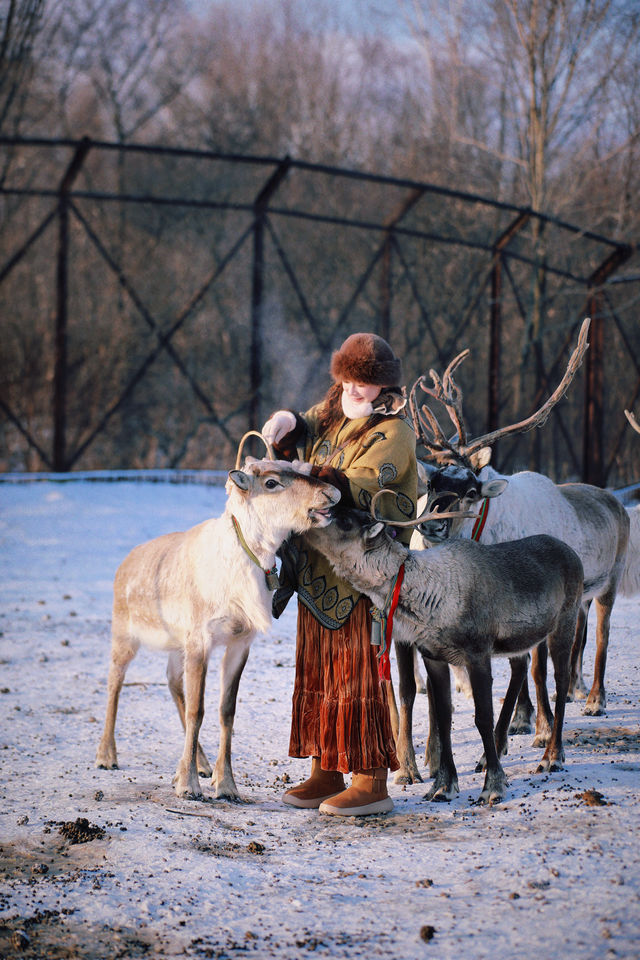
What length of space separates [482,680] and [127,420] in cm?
1615

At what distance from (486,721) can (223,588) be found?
1.33m

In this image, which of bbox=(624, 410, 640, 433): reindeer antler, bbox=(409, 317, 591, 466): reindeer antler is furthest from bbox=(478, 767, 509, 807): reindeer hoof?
bbox=(624, 410, 640, 433): reindeer antler

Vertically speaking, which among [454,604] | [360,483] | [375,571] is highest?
[360,483]

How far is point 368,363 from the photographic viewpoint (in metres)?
4.25

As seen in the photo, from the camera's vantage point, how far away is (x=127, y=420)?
19.5 metres

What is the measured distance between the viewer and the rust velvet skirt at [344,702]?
4199 mm

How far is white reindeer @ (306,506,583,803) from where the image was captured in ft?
13.7

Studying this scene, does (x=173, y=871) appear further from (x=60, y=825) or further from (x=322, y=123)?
(x=322, y=123)

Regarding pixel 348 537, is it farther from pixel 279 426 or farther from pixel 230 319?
pixel 230 319

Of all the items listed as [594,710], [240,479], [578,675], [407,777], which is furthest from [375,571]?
[578,675]

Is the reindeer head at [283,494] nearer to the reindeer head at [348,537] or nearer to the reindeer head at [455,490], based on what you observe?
the reindeer head at [348,537]

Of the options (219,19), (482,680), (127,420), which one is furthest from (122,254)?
(482,680)

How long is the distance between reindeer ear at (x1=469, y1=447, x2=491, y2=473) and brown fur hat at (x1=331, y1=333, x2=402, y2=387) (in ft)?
4.77

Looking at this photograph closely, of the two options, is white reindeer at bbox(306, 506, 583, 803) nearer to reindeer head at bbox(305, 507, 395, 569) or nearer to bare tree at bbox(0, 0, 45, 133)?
reindeer head at bbox(305, 507, 395, 569)
